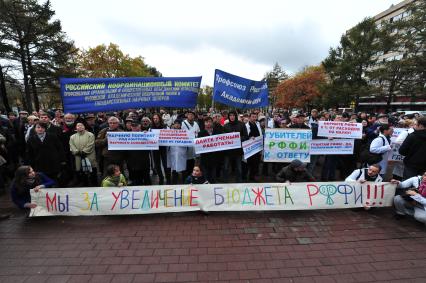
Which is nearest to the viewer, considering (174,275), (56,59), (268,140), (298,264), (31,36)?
(174,275)

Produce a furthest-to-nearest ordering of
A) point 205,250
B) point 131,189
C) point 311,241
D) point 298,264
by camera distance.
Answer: point 131,189
point 311,241
point 205,250
point 298,264

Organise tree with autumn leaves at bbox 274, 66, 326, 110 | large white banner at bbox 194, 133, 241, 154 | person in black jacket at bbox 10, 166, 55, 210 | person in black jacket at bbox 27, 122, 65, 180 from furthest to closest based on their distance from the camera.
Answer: tree with autumn leaves at bbox 274, 66, 326, 110 → large white banner at bbox 194, 133, 241, 154 → person in black jacket at bbox 27, 122, 65, 180 → person in black jacket at bbox 10, 166, 55, 210

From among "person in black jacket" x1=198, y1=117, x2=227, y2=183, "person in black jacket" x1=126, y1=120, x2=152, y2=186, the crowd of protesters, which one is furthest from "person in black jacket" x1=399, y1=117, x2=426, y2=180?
"person in black jacket" x1=126, y1=120, x2=152, y2=186

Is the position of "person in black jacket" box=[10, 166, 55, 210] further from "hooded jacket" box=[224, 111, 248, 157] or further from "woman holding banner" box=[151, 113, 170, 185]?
"hooded jacket" box=[224, 111, 248, 157]

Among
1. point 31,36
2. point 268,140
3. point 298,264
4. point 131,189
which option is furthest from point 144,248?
point 31,36

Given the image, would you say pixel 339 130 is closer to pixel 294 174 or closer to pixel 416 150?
pixel 416 150

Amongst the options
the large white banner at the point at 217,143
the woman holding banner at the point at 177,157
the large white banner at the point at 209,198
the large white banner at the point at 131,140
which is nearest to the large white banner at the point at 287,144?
the large white banner at the point at 217,143

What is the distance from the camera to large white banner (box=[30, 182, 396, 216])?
4656 mm

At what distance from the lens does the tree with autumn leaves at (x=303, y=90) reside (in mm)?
48500

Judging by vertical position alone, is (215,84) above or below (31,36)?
below

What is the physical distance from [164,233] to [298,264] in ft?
7.11

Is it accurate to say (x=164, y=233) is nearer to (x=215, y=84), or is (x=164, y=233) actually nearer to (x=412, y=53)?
(x=215, y=84)

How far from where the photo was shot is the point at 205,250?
3695 mm

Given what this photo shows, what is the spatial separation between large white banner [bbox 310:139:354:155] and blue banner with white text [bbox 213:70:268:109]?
1845mm
